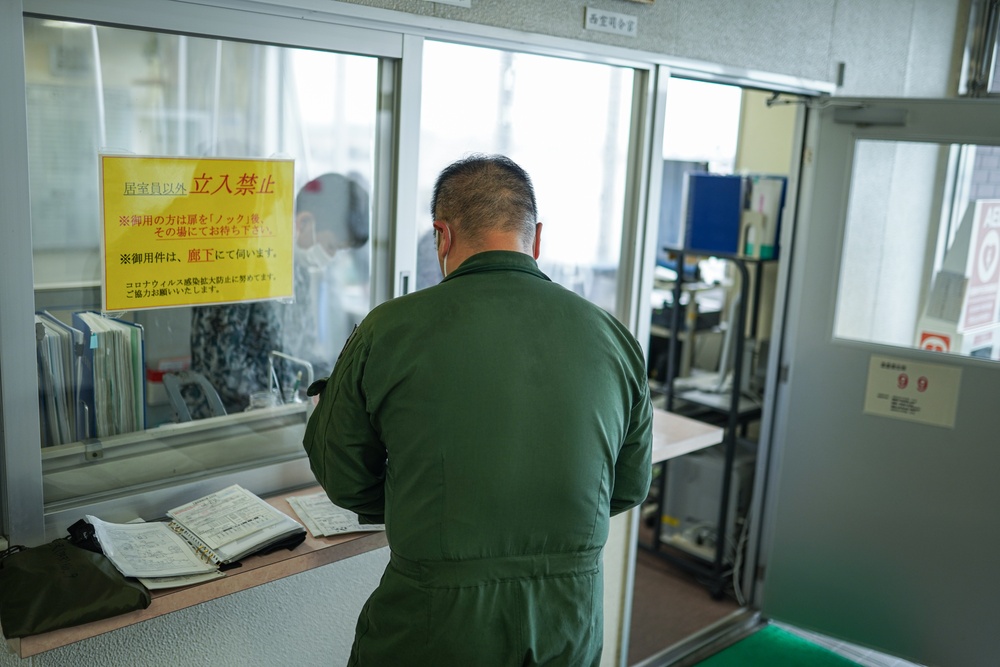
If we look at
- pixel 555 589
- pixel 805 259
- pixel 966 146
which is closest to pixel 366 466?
pixel 555 589

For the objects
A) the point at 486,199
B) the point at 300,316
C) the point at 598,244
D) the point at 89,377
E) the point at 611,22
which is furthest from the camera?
the point at 598,244

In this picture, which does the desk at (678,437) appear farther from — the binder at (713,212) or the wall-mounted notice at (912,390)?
the binder at (713,212)

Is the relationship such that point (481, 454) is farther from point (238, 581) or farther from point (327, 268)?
point (327, 268)

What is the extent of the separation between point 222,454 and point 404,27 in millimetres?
1017

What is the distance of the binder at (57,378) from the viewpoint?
159cm

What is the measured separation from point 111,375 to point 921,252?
108 inches

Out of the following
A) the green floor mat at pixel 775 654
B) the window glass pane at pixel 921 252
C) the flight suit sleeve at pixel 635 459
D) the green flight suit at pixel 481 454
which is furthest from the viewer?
the green floor mat at pixel 775 654

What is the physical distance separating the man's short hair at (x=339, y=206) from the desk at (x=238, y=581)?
0.62m

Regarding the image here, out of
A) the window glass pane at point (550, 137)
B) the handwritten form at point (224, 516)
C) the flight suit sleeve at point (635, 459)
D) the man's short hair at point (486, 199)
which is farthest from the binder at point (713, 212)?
the handwritten form at point (224, 516)

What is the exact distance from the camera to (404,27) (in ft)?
6.20

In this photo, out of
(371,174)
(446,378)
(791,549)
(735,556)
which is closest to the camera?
(446,378)

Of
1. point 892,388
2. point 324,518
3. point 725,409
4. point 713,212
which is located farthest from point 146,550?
point 713,212

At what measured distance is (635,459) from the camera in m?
1.56

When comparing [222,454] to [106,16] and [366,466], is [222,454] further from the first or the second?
[106,16]
